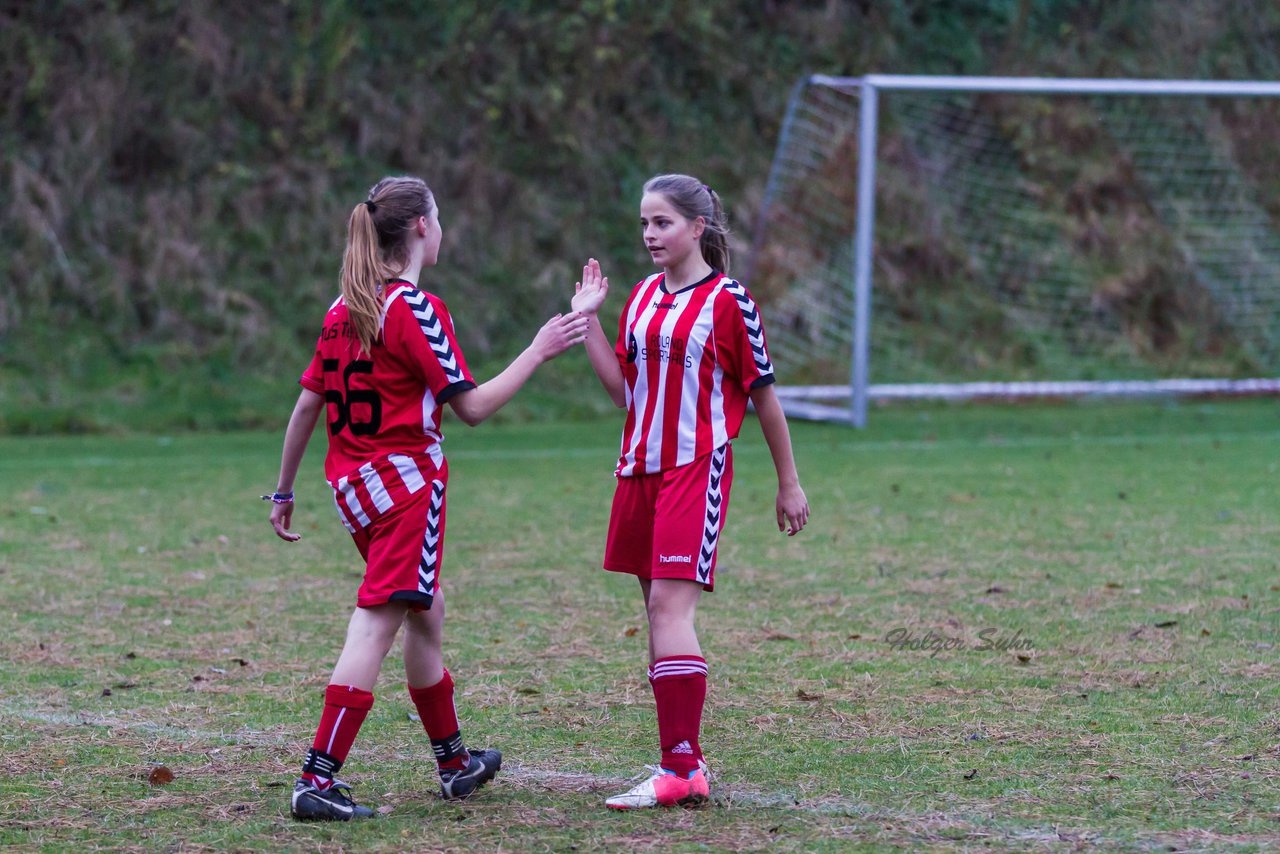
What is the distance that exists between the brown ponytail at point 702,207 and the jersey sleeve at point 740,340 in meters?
0.18

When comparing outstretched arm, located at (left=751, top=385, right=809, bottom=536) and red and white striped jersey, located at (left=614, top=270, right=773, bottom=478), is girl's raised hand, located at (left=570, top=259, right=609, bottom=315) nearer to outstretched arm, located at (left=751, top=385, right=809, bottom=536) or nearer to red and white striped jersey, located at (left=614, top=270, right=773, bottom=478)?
red and white striped jersey, located at (left=614, top=270, right=773, bottom=478)

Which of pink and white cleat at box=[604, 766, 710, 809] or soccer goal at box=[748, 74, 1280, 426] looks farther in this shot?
soccer goal at box=[748, 74, 1280, 426]

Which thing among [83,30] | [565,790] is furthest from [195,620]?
[83,30]

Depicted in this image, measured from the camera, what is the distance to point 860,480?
33.8 ft

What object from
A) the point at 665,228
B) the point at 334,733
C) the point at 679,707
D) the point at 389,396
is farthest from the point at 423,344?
the point at 679,707

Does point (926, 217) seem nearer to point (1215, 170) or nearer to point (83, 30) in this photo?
point (1215, 170)

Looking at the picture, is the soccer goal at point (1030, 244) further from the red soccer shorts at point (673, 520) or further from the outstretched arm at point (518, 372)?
the outstretched arm at point (518, 372)

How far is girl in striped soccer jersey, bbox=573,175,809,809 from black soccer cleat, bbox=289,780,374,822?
2.17 ft

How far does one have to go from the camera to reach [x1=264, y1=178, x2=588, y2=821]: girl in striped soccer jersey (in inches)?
149

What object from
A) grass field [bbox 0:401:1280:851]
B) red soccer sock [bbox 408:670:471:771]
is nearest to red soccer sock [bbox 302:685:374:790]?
grass field [bbox 0:401:1280:851]

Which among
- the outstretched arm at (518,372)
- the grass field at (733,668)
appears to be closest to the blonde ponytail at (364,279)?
the outstretched arm at (518,372)

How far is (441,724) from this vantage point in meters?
3.99

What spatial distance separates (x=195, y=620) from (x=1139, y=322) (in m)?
12.6

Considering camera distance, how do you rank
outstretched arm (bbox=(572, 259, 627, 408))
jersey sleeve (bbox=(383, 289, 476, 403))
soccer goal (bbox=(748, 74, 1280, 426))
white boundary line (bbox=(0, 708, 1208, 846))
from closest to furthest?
white boundary line (bbox=(0, 708, 1208, 846)), jersey sleeve (bbox=(383, 289, 476, 403)), outstretched arm (bbox=(572, 259, 627, 408)), soccer goal (bbox=(748, 74, 1280, 426))
